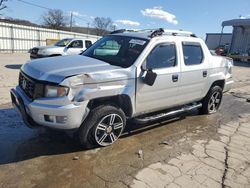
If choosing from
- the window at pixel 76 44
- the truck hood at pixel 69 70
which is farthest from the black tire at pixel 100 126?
the window at pixel 76 44

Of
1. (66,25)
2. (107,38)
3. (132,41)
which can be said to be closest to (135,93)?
(132,41)

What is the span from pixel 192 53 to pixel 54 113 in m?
3.25

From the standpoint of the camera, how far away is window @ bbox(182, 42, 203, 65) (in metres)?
5.11

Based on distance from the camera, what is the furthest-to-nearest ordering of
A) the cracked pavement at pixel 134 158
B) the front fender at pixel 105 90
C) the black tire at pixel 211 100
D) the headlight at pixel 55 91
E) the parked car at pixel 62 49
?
the parked car at pixel 62 49 < the black tire at pixel 211 100 < the front fender at pixel 105 90 < the headlight at pixel 55 91 < the cracked pavement at pixel 134 158

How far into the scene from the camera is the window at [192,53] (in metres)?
5.11

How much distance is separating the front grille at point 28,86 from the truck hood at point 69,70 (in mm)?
93

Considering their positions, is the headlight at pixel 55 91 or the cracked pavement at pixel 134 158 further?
the headlight at pixel 55 91

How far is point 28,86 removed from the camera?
3832 millimetres

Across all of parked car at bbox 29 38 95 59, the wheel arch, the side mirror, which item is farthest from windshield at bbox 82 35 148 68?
parked car at bbox 29 38 95 59

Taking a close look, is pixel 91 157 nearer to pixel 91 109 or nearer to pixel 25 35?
pixel 91 109

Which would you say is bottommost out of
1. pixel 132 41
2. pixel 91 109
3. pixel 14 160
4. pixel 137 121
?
pixel 14 160

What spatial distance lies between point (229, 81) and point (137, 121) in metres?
3.45

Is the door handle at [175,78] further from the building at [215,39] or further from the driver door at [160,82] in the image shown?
the building at [215,39]

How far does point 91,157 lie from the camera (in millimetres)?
3797
